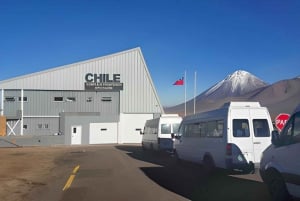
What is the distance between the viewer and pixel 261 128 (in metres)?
15.4

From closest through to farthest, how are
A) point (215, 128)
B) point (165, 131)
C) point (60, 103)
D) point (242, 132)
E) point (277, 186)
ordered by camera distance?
point (277, 186) → point (242, 132) → point (215, 128) → point (165, 131) → point (60, 103)

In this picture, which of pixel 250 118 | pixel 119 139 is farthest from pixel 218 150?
pixel 119 139

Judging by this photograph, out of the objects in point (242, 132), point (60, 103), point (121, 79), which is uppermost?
point (121, 79)

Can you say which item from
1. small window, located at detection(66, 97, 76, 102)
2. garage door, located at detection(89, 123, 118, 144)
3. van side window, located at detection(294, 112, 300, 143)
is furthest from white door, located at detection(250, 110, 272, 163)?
small window, located at detection(66, 97, 76, 102)

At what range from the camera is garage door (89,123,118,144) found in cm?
5287

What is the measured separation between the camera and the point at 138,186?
1340 centimetres

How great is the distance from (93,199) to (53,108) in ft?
138

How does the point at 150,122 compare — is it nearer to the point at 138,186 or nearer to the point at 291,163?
the point at 138,186

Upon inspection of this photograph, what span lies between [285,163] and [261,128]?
605cm

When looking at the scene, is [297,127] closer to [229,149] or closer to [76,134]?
[229,149]

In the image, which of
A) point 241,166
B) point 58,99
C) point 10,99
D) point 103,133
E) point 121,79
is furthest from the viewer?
point 121,79

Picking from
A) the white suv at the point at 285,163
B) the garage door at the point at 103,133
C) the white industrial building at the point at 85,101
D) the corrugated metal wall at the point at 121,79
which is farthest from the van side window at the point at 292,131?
the corrugated metal wall at the point at 121,79

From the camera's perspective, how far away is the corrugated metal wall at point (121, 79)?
172 feet

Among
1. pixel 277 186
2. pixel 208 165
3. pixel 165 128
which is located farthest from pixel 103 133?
pixel 277 186
